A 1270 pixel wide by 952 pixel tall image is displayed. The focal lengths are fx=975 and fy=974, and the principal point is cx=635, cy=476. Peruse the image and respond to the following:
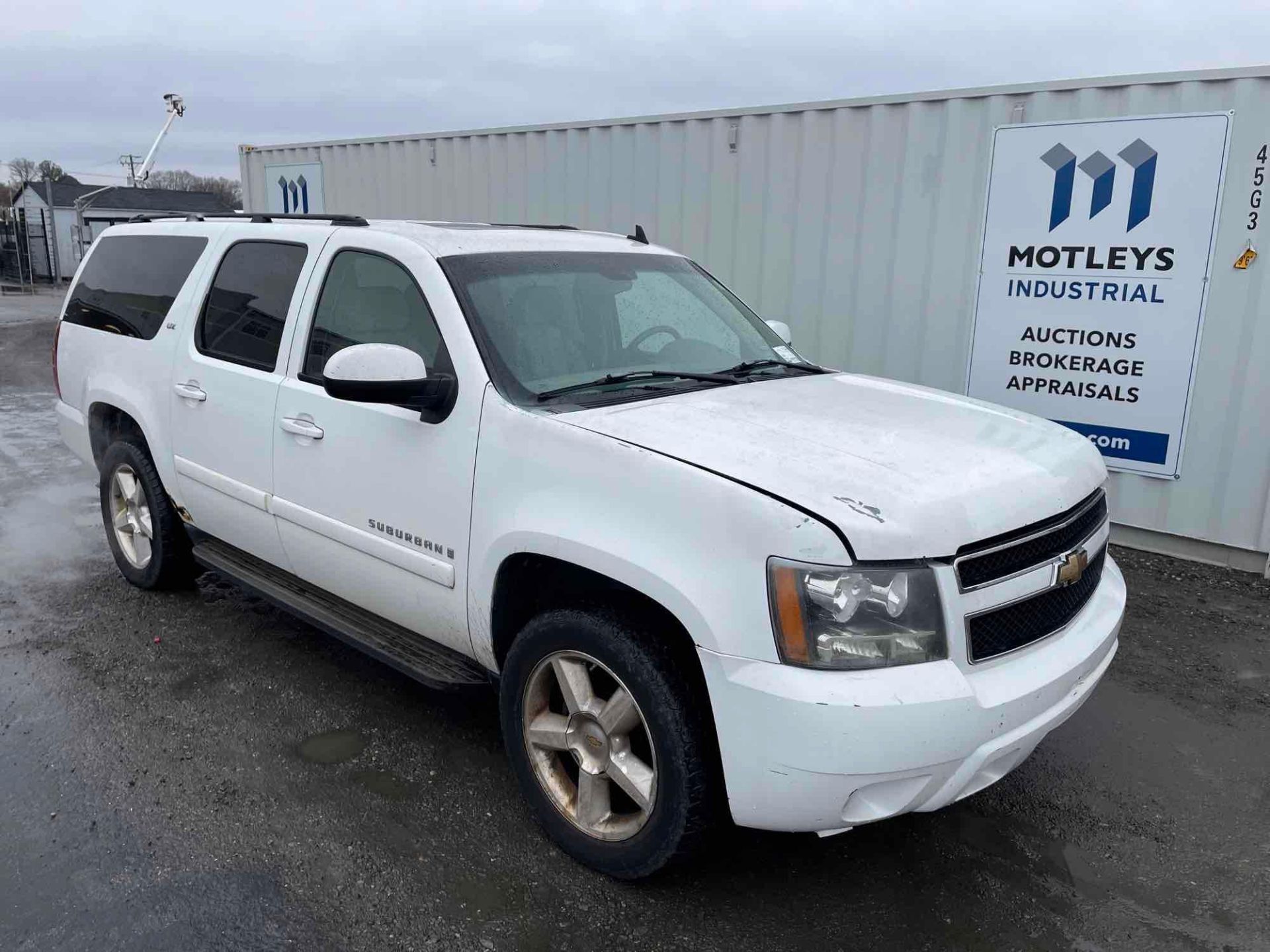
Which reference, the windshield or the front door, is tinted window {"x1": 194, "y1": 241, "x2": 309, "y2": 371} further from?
the windshield

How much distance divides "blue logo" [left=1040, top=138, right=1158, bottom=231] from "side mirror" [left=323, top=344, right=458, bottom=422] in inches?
194

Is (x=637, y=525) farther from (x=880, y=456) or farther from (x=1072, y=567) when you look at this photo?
(x=1072, y=567)

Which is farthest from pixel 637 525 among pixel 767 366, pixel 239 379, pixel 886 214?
pixel 886 214

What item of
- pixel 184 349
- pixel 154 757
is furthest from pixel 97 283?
pixel 154 757

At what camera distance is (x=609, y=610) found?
2.84 m

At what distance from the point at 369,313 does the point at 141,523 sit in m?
2.34

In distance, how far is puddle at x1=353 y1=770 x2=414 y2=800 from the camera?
3.42 m

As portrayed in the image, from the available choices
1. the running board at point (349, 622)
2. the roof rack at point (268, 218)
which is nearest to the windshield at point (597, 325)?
the roof rack at point (268, 218)

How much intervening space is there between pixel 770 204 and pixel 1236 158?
3.11 metres

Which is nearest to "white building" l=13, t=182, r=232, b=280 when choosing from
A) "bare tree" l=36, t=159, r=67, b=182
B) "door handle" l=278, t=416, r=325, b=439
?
"bare tree" l=36, t=159, r=67, b=182

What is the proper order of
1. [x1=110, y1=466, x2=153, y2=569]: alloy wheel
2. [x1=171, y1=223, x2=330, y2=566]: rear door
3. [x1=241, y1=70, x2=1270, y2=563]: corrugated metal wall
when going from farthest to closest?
[x1=241, y1=70, x2=1270, y2=563]: corrugated metal wall
[x1=110, y1=466, x2=153, y2=569]: alloy wheel
[x1=171, y1=223, x2=330, y2=566]: rear door

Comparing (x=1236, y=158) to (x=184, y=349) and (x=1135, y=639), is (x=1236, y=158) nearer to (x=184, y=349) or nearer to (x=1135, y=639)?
(x=1135, y=639)

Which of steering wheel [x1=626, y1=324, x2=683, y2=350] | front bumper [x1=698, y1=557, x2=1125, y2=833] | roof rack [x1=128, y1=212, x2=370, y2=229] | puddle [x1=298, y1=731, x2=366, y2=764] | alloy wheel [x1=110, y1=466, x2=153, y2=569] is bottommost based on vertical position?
puddle [x1=298, y1=731, x2=366, y2=764]

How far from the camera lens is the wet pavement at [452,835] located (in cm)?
278
